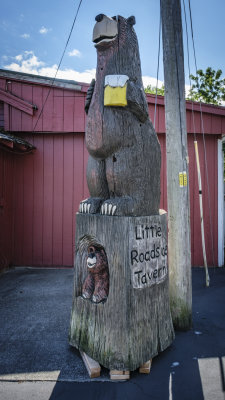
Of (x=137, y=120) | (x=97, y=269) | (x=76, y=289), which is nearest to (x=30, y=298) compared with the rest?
(x=76, y=289)

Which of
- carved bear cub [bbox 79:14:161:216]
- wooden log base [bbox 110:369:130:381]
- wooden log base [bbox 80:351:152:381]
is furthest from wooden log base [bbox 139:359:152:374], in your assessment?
carved bear cub [bbox 79:14:161:216]

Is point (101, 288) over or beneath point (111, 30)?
beneath

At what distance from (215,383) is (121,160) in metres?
1.69

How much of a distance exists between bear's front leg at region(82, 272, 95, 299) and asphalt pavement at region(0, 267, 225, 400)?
0.54 m

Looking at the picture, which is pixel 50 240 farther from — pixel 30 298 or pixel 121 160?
pixel 121 160

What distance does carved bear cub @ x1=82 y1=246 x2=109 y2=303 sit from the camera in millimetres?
2051

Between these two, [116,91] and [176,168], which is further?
[176,168]

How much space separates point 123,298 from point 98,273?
0.91ft

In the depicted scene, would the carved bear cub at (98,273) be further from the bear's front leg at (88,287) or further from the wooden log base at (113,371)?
the wooden log base at (113,371)

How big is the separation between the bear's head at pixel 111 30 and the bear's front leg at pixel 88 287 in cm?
181

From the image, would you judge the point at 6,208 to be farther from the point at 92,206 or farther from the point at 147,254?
the point at 147,254

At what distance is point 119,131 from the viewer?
2.05m

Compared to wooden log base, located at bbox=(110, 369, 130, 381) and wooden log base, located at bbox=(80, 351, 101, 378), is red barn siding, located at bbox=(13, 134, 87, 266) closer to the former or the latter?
wooden log base, located at bbox=(80, 351, 101, 378)

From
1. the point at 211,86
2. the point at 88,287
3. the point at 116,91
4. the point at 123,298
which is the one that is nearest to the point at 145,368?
the point at 123,298
